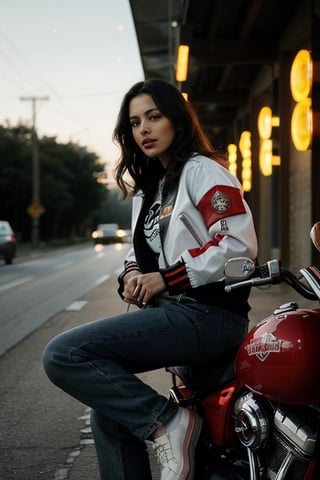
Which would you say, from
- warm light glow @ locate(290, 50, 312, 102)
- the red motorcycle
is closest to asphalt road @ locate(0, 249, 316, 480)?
the red motorcycle

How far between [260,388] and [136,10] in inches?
403

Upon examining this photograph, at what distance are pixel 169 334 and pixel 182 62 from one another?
8802 millimetres

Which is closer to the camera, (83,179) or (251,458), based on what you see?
(251,458)

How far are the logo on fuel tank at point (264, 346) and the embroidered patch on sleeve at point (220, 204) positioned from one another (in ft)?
1.34

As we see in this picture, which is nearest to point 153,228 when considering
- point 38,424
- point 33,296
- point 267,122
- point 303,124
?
point 38,424

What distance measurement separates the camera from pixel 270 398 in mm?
1938

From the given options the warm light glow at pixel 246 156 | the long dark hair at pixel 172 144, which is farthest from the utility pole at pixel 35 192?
the long dark hair at pixel 172 144

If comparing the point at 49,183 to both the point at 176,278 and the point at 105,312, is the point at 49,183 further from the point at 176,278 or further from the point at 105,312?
the point at 176,278

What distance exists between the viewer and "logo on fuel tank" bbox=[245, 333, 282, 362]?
1.91 meters

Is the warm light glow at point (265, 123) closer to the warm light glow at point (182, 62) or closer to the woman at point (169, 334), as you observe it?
the warm light glow at point (182, 62)

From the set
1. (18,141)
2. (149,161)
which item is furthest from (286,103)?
(18,141)

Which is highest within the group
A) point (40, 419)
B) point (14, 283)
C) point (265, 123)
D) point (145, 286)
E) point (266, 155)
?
point (265, 123)

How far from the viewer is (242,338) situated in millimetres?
2270

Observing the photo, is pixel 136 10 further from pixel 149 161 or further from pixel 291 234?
pixel 149 161
